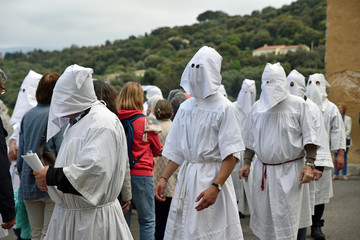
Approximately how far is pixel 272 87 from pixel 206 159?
1537 millimetres

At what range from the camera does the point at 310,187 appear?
18.0 ft

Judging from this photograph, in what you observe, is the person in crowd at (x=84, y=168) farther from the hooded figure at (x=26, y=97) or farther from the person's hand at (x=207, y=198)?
the hooded figure at (x=26, y=97)

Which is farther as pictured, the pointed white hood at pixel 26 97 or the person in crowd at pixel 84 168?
the pointed white hood at pixel 26 97

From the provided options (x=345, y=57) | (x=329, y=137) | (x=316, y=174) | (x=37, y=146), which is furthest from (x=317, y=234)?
(x=345, y=57)

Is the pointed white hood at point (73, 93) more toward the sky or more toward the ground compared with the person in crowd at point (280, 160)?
more toward the sky

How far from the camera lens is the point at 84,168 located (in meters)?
2.83

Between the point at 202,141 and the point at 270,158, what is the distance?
53.3 inches

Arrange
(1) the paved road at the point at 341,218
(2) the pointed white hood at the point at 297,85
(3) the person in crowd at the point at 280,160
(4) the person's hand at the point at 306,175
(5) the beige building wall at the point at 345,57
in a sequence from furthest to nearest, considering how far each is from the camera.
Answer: (5) the beige building wall at the point at 345,57 < (1) the paved road at the point at 341,218 < (2) the pointed white hood at the point at 297,85 < (3) the person in crowd at the point at 280,160 < (4) the person's hand at the point at 306,175

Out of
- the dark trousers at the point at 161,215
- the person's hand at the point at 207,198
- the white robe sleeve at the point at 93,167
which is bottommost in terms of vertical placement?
the dark trousers at the point at 161,215

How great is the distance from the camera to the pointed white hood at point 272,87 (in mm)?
4852

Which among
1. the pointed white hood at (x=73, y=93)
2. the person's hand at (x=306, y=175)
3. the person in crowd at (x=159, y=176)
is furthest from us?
the person in crowd at (x=159, y=176)

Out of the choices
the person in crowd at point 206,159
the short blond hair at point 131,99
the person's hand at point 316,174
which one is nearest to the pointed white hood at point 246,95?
the person's hand at point 316,174

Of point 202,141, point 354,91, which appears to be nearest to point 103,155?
point 202,141

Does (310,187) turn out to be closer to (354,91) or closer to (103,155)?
(103,155)
